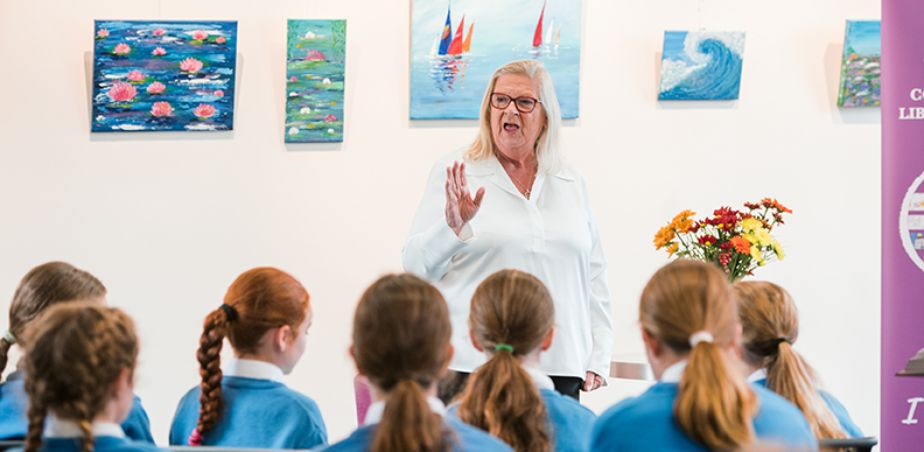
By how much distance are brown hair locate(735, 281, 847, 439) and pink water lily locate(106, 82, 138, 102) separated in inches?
111

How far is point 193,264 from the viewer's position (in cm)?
462

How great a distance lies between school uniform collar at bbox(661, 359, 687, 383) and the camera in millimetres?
1979

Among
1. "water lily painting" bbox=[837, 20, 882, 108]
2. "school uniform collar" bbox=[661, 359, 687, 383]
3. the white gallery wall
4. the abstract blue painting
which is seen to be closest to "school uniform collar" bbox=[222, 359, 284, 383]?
"school uniform collar" bbox=[661, 359, 687, 383]

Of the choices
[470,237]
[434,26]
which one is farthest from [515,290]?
[434,26]

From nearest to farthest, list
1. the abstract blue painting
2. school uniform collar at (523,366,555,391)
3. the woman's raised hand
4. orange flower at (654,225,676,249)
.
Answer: school uniform collar at (523,366,555,391) → the woman's raised hand → orange flower at (654,225,676,249) → the abstract blue painting

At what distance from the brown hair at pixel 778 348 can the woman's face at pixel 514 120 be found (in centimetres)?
85

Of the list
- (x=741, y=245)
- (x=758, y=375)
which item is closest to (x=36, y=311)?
(x=758, y=375)

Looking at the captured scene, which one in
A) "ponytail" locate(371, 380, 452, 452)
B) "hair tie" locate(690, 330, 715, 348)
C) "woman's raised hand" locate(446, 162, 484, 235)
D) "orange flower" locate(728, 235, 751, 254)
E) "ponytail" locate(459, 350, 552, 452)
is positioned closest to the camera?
"ponytail" locate(371, 380, 452, 452)

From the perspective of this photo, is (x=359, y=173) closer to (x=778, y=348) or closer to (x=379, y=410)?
(x=778, y=348)

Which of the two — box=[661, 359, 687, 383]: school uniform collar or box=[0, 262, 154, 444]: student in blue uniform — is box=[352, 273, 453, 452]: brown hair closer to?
box=[661, 359, 687, 383]: school uniform collar

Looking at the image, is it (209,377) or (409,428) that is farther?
(209,377)

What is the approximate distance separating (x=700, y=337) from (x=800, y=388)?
0.65 meters

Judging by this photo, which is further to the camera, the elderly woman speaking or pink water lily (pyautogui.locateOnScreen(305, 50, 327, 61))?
pink water lily (pyautogui.locateOnScreen(305, 50, 327, 61))

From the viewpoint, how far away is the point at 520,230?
315cm
